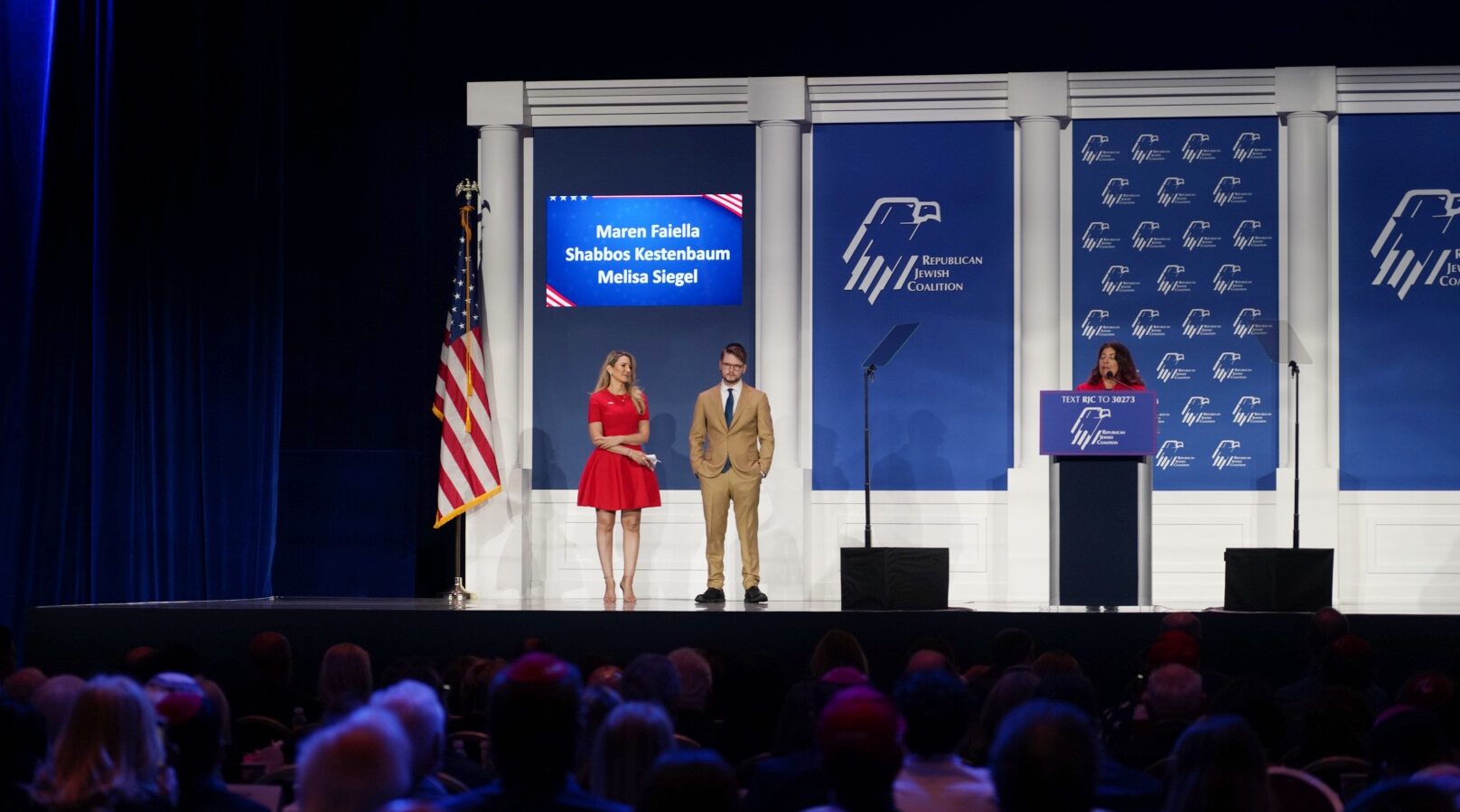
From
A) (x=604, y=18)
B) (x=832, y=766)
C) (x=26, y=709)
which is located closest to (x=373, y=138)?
(x=604, y=18)

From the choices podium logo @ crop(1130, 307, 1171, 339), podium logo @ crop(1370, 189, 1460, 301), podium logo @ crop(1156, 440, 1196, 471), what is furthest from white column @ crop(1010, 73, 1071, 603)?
podium logo @ crop(1370, 189, 1460, 301)

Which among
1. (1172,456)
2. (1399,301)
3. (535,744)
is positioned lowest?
(535,744)

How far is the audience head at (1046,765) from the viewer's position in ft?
7.30

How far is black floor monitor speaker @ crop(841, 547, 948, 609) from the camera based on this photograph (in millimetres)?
7996

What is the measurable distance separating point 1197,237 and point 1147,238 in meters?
0.33

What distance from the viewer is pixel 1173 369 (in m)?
10.8

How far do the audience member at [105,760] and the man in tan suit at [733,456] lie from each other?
6867 mm

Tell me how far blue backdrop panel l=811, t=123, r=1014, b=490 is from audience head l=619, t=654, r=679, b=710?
21.7 feet

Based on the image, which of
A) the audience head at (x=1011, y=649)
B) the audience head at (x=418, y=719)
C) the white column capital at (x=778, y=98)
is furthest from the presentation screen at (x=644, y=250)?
the audience head at (x=418, y=719)

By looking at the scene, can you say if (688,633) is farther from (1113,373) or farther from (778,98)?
(778,98)

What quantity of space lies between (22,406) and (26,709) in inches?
239

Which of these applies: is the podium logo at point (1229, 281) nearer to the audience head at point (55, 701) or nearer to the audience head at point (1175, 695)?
the audience head at point (1175, 695)

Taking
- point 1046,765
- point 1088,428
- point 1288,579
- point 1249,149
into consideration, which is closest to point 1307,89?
point 1249,149

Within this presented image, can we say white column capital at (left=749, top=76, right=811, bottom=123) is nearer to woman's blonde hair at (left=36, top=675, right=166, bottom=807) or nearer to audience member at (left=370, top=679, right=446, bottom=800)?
audience member at (left=370, top=679, right=446, bottom=800)
